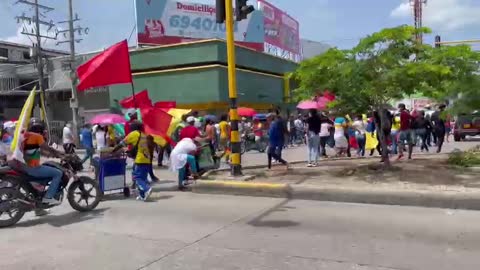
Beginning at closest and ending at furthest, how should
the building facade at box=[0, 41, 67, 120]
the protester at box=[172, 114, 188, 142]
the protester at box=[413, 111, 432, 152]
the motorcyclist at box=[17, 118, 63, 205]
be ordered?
1. the motorcyclist at box=[17, 118, 63, 205]
2. the protester at box=[172, 114, 188, 142]
3. the protester at box=[413, 111, 432, 152]
4. the building facade at box=[0, 41, 67, 120]

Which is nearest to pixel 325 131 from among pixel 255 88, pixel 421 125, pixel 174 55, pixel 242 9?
pixel 421 125

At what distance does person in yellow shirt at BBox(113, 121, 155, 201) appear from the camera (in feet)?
31.3

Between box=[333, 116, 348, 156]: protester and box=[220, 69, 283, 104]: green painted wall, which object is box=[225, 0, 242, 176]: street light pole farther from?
box=[220, 69, 283, 104]: green painted wall

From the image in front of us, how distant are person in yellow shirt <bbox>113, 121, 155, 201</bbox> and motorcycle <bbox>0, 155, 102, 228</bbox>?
36.9 inches

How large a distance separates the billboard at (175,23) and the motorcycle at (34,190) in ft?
74.0

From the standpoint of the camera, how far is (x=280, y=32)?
41938mm

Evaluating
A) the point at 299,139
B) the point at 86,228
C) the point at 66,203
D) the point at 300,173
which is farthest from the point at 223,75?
the point at 86,228

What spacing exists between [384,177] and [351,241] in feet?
14.5

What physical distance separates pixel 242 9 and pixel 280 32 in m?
32.0

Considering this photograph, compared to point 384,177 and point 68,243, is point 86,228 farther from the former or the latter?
point 384,177

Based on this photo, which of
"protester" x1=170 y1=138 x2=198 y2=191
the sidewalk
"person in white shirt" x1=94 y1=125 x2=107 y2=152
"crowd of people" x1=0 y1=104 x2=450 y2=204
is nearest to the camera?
the sidewalk

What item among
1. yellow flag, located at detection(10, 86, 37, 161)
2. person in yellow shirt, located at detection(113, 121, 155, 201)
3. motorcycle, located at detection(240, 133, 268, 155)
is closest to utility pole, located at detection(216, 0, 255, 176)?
person in yellow shirt, located at detection(113, 121, 155, 201)

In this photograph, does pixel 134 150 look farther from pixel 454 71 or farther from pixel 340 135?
pixel 340 135

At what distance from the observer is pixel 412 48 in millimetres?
10133
